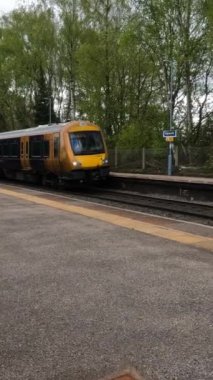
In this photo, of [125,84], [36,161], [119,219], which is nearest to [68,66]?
[125,84]

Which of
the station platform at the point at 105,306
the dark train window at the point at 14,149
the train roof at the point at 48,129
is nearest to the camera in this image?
the station platform at the point at 105,306

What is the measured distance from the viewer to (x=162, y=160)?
38281mm

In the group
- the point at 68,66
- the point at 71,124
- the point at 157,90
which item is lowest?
the point at 71,124

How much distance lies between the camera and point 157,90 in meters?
45.4

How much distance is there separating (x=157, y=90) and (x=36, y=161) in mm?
23536

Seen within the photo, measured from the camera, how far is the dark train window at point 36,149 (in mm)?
23736

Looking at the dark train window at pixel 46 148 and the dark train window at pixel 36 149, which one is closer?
the dark train window at pixel 46 148

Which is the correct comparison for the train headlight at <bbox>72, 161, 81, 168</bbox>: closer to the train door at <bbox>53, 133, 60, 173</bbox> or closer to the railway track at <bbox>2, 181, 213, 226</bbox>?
the train door at <bbox>53, 133, 60, 173</bbox>

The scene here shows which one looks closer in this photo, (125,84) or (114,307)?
(114,307)

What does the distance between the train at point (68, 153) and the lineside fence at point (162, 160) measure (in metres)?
12.4

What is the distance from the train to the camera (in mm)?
21391

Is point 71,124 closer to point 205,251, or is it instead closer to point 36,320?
point 205,251

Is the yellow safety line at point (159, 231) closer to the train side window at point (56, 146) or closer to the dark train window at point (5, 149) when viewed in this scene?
the train side window at point (56, 146)

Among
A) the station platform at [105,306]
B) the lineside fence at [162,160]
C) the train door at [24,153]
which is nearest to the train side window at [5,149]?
the train door at [24,153]
